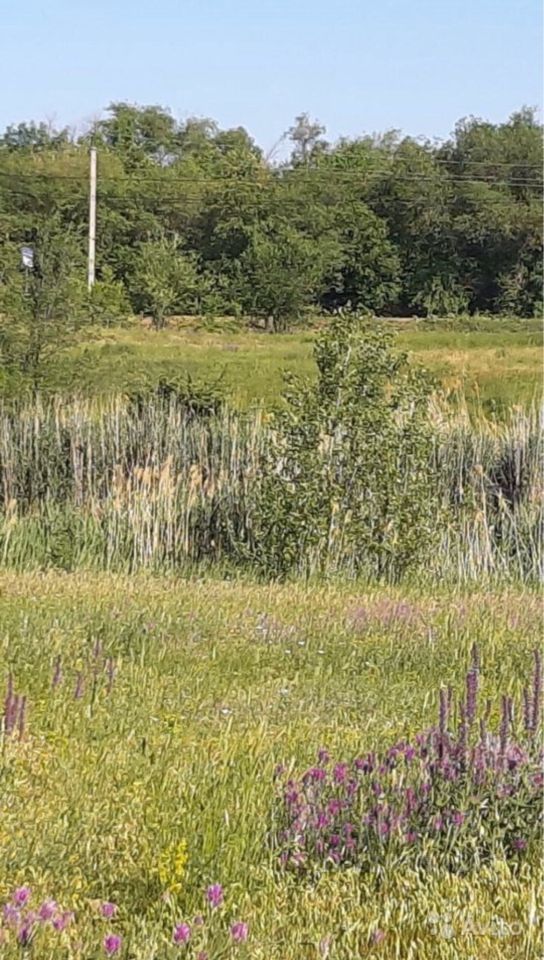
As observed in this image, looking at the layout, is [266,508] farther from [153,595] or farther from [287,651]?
[287,651]

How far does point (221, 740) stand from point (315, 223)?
2172 inches

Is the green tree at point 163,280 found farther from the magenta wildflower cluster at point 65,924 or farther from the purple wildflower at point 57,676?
the magenta wildflower cluster at point 65,924

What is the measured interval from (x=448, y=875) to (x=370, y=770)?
44 centimetres

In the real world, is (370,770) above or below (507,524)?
above

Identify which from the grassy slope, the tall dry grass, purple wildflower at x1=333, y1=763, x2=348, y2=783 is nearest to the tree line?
the tall dry grass

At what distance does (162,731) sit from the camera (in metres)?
3.80

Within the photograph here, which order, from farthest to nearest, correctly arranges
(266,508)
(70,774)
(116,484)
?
(116,484) → (266,508) → (70,774)

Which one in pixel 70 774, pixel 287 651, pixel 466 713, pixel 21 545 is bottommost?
pixel 21 545

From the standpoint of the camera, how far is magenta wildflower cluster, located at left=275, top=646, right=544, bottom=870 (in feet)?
8.75

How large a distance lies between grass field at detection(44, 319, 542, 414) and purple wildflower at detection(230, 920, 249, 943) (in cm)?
1228

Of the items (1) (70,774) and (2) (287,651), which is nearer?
(1) (70,774)

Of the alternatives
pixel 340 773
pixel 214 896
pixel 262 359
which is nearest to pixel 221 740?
pixel 340 773

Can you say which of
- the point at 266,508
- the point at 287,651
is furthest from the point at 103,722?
the point at 266,508

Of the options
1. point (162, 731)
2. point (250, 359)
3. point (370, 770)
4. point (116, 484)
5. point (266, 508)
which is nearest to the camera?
point (370, 770)
